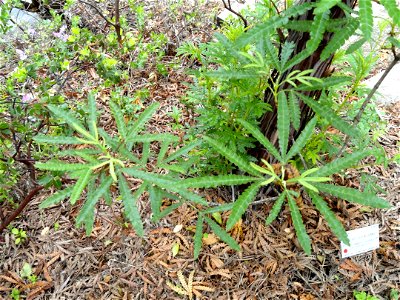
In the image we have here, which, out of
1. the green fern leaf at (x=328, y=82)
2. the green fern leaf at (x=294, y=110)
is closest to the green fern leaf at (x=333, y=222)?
the green fern leaf at (x=294, y=110)

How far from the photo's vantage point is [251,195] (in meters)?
1.31

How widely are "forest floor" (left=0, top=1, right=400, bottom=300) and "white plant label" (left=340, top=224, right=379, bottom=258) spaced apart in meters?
0.11

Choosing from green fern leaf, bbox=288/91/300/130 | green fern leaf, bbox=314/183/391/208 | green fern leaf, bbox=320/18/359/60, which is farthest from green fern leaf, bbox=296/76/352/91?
green fern leaf, bbox=314/183/391/208

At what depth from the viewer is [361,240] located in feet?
6.72

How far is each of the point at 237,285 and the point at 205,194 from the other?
0.55 m

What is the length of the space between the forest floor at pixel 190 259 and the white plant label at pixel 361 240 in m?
0.11

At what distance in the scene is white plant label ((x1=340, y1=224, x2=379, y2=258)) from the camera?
6.65 ft

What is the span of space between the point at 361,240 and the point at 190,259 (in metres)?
0.93

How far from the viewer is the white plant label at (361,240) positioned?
2.03 meters

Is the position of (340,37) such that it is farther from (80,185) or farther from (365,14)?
(80,185)

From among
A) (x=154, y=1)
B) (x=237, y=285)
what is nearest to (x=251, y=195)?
(x=237, y=285)

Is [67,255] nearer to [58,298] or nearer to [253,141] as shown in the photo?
[58,298]

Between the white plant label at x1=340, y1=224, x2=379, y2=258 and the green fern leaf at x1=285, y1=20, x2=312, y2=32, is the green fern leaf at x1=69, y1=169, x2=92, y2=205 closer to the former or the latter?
the green fern leaf at x1=285, y1=20, x2=312, y2=32

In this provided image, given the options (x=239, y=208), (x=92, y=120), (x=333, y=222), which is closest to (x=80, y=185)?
(x=92, y=120)
